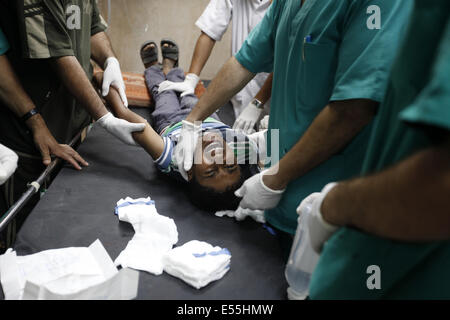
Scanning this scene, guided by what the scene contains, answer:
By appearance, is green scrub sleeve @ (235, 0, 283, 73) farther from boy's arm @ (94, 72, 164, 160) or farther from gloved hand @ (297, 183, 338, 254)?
gloved hand @ (297, 183, 338, 254)

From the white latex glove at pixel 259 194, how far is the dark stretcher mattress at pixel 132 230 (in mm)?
208

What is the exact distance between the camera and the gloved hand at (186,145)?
164 centimetres

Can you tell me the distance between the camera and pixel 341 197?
0.59 metres

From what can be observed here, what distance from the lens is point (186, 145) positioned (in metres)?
1.66

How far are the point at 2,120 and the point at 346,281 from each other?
171cm

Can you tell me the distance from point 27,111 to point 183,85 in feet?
4.03

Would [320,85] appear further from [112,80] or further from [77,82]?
[112,80]

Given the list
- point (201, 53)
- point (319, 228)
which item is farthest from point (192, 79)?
point (319, 228)

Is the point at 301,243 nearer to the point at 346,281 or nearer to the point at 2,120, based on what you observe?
the point at 346,281

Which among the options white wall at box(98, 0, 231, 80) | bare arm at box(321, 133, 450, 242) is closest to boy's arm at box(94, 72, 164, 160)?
bare arm at box(321, 133, 450, 242)

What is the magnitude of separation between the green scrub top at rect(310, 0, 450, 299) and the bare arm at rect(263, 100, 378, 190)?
0.27 m

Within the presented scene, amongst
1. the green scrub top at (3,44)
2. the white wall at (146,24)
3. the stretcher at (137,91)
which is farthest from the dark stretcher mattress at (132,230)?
the white wall at (146,24)

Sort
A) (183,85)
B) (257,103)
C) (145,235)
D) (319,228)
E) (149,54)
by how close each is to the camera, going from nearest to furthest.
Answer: (319,228), (145,235), (257,103), (183,85), (149,54)

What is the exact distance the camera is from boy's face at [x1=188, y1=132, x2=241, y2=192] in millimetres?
1628
